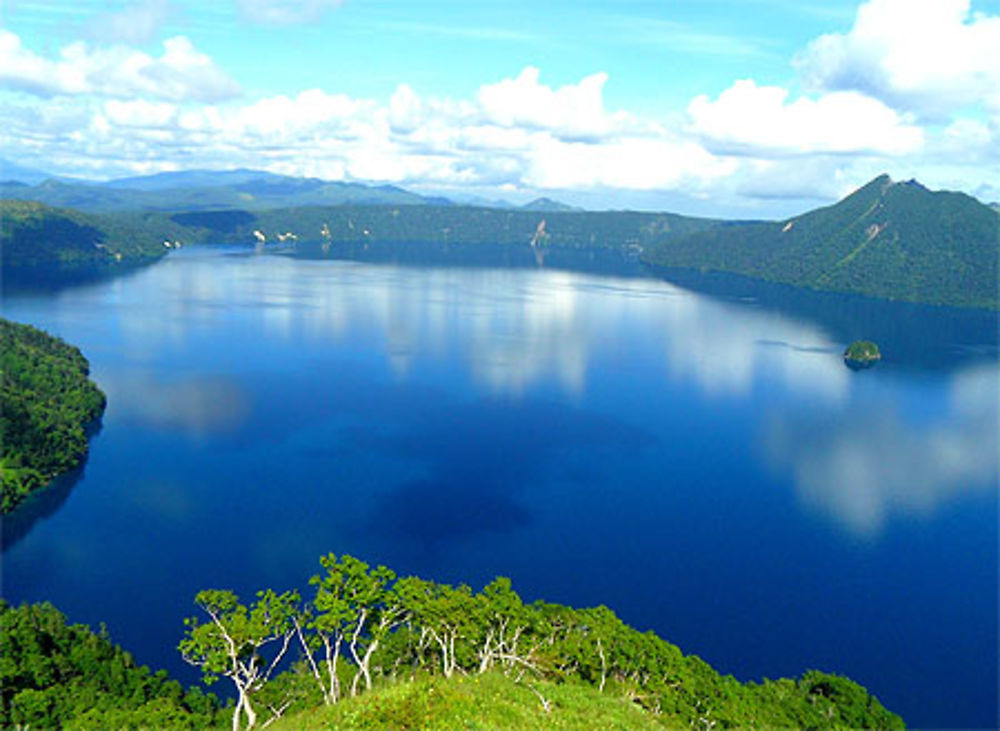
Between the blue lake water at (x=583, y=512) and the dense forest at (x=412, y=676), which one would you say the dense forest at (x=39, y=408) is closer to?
the blue lake water at (x=583, y=512)

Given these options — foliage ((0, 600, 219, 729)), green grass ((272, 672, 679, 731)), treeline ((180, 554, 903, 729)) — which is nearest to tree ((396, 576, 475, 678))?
treeline ((180, 554, 903, 729))

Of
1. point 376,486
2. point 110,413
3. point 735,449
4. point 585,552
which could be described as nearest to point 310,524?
point 376,486

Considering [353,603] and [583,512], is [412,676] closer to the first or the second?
[353,603]

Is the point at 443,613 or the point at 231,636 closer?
the point at 231,636

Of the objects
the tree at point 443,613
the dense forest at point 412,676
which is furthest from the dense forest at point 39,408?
the tree at point 443,613

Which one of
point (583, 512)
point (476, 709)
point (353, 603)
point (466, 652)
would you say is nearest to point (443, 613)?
point (466, 652)

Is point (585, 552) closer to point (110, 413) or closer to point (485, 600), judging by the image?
point (485, 600)
